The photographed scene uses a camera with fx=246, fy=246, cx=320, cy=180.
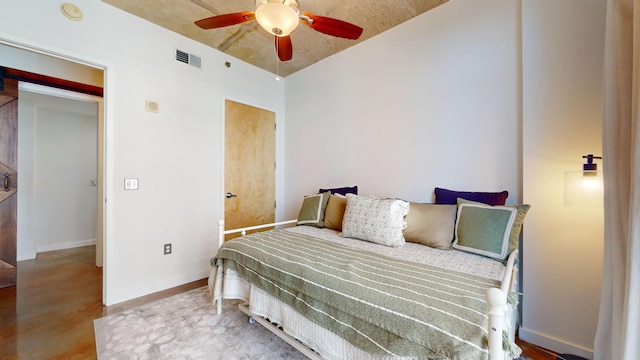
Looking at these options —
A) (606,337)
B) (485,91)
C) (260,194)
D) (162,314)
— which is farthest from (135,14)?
(606,337)

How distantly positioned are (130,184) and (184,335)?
1.55 m

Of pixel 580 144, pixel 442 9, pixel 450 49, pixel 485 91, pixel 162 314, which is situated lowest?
pixel 162 314

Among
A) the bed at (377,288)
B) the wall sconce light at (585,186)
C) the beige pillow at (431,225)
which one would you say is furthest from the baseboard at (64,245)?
the wall sconce light at (585,186)

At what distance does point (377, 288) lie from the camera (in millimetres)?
1146

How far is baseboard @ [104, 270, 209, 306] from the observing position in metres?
2.31

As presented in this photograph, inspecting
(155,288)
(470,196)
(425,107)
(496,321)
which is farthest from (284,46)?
(155,288)

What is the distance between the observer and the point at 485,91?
2047 millimetres

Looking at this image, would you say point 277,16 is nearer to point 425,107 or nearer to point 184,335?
point 425,107

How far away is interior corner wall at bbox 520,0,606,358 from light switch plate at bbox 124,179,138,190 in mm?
3406

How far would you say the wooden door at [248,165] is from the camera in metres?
3.26

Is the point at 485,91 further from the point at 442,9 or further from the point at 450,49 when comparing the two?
the point at 442,9

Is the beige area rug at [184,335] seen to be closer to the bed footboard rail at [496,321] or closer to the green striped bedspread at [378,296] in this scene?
the green striped bedspread at [378,296]

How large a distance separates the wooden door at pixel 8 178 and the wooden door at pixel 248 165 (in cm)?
220

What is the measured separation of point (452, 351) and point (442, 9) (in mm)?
2670
